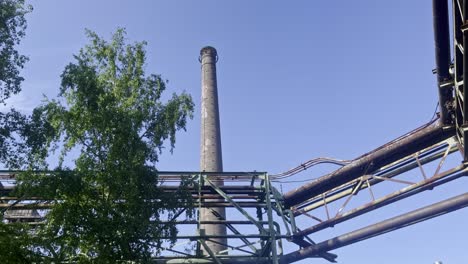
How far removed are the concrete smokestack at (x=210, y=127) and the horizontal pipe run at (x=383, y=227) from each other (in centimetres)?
479

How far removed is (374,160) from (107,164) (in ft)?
27.4

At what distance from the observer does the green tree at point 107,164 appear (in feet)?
28.4

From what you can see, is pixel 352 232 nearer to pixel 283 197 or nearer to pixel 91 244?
pixel 283 197

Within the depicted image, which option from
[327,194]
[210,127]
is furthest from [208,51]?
[327,194]

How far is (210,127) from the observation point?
22203 millimetres

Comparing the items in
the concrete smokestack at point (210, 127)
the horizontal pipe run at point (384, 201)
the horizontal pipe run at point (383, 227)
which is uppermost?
the concrete smokestack at point (210, 127)

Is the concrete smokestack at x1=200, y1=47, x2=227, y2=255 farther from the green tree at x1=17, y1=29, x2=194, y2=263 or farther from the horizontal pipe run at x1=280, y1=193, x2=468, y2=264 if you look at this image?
the green tree at x1=17, y1=29, x2=194, y2=263

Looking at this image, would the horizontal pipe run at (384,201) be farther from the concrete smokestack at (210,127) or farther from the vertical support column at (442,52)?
the concrete smokestack at (210,127)

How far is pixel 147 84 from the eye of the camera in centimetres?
1099

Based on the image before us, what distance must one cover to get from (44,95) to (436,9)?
8318mm

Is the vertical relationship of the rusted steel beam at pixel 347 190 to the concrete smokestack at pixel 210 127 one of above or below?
below

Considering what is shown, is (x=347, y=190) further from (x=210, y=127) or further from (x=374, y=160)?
(x=210, y=127)

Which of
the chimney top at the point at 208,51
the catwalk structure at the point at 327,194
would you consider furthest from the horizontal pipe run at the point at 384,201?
the chimney top at the point at 208,51

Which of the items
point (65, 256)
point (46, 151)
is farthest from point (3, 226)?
→ point (46, 151)
